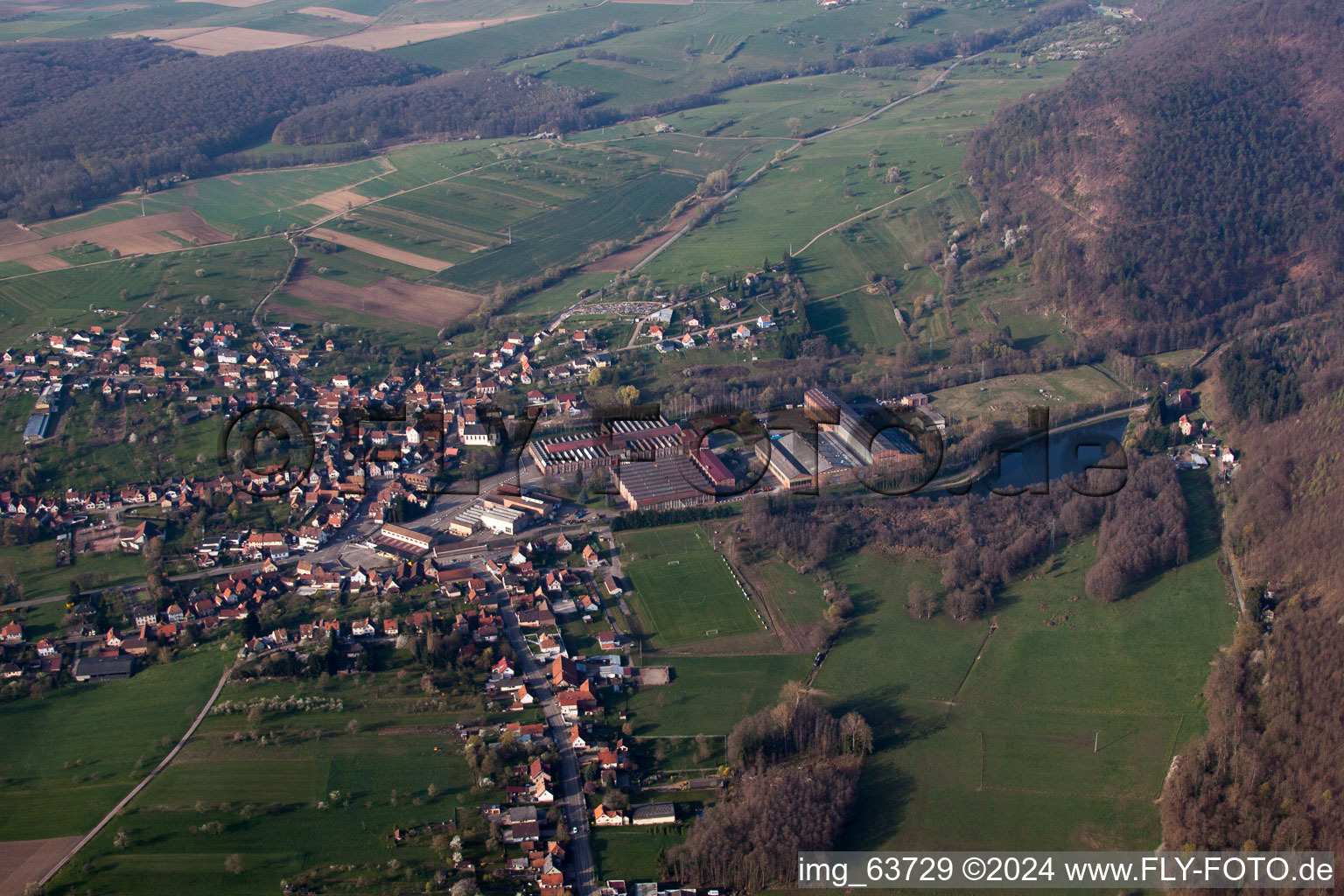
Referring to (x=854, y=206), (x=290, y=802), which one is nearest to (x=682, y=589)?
(x=290, y=802)

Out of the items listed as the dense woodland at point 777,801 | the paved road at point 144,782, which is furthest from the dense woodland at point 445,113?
the dense woodland at point 777,801

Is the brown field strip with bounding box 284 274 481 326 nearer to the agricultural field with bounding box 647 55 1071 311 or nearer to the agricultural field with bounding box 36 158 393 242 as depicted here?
the agricultural field with bounding box 36 158 393 242

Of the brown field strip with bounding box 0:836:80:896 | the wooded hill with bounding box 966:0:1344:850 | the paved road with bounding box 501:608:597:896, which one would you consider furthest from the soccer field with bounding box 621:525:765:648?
the brown field strip with bounding box 0:836:80:896

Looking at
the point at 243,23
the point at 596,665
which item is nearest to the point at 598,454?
the point at 596,665

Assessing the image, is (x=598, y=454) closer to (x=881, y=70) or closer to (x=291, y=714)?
(x=291, y=714)

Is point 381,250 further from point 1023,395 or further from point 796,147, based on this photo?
point 1023,395

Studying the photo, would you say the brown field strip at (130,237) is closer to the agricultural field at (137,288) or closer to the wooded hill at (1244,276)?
the agricultural field at (137,288)
